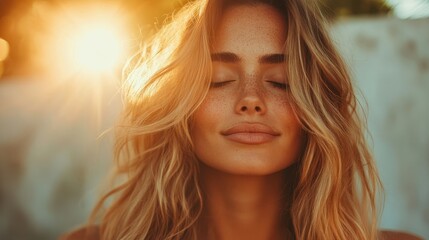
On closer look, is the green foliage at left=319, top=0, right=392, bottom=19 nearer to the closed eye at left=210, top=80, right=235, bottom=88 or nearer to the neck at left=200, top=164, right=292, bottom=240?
the neck at left=200, top=164, right=292, bottom=240

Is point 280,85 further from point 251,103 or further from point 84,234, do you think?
point 84,234

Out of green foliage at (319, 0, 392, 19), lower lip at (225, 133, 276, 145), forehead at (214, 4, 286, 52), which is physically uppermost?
green foliage at (319, 0, 392, 19)

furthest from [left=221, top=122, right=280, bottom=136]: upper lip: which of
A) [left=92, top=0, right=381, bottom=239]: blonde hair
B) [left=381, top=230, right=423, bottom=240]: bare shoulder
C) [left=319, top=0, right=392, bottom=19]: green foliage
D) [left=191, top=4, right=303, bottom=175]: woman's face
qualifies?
[left=319, top=0, right=392, bottom=19]: green foliage

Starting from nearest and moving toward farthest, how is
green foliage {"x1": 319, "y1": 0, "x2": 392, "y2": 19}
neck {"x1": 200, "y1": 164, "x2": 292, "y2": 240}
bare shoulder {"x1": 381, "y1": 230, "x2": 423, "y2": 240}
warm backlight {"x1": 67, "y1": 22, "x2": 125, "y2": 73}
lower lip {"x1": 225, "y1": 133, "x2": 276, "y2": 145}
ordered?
lower lip {"x1": 225, "y1": 133, "x2": 276, "y2": 145}, neck {"x1": 200, "y1": 164, "x2": 292, "y2": 240}, bare shoulder {"x1": 381, "y1": 230, "x2": 423, "y2": 240}, warm backlight {"x1": 67, "y1": 22, "x2": 125, "y2": 73}, green foliage {"x1": 319, "y1": 0, "x2": 392, "y2": 19}

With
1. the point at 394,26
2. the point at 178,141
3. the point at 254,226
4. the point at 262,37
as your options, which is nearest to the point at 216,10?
the point at 262,37

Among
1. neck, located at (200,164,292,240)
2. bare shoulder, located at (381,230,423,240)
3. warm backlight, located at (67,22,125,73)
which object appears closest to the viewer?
neck, located at (200,164,292,240)

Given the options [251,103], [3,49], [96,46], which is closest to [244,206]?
[251,103]

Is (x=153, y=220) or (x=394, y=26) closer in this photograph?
(x=153, y=220)

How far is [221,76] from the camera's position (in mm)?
1505

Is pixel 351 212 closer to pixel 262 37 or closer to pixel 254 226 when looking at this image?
pixel 254 226

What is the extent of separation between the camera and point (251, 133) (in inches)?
56.5

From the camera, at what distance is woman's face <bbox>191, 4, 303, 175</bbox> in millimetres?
1443

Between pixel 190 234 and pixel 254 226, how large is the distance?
0.22 metres

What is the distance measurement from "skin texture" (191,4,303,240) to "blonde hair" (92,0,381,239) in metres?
0.03
